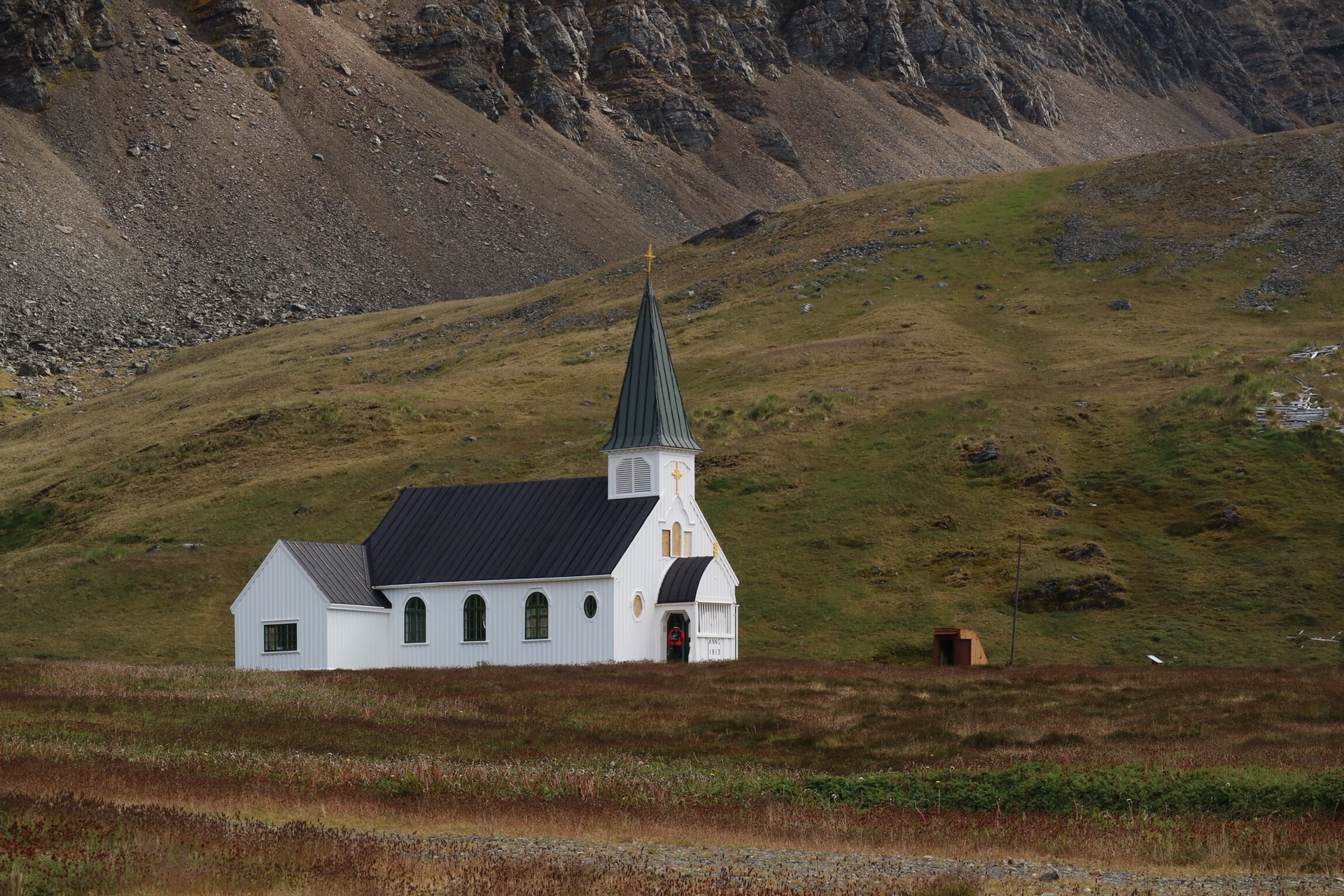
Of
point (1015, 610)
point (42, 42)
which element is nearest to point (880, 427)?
point (1015, 610)

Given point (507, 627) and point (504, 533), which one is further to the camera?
point (504, 533)

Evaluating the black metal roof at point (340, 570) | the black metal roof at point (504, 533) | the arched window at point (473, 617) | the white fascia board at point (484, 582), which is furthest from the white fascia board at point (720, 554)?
the black metal roof at point (340, 570)

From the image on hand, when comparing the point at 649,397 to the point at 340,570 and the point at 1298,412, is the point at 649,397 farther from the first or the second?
the point at 1298,412

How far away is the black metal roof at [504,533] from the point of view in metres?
57.7

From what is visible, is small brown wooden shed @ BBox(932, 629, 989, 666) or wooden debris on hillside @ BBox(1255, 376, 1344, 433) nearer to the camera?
small brown wooden shed @ BBox(932, 629, 989, 666)

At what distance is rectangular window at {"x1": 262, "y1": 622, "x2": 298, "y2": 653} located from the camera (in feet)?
192

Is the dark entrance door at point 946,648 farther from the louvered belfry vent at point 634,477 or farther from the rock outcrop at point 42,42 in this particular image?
the rock outcrop at point 42,42

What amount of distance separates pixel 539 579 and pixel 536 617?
5.22 ft

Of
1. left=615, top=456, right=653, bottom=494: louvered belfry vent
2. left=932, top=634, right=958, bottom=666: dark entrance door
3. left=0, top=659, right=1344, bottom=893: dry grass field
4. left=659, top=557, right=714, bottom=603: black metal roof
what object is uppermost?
left=615, top=456, right=653, bottom=494: louvered belfry vent

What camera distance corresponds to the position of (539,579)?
57219 millimetres

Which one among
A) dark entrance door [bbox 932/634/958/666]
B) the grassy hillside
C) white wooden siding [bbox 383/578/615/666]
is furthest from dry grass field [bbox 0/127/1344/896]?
white wooden siding [bbox 383/578/615/666]

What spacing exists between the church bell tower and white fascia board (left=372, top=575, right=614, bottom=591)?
4.54 m

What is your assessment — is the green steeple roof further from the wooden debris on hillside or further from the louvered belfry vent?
the wooden debris on hillside

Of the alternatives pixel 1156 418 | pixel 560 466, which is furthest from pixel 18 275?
pixel 1156 418
